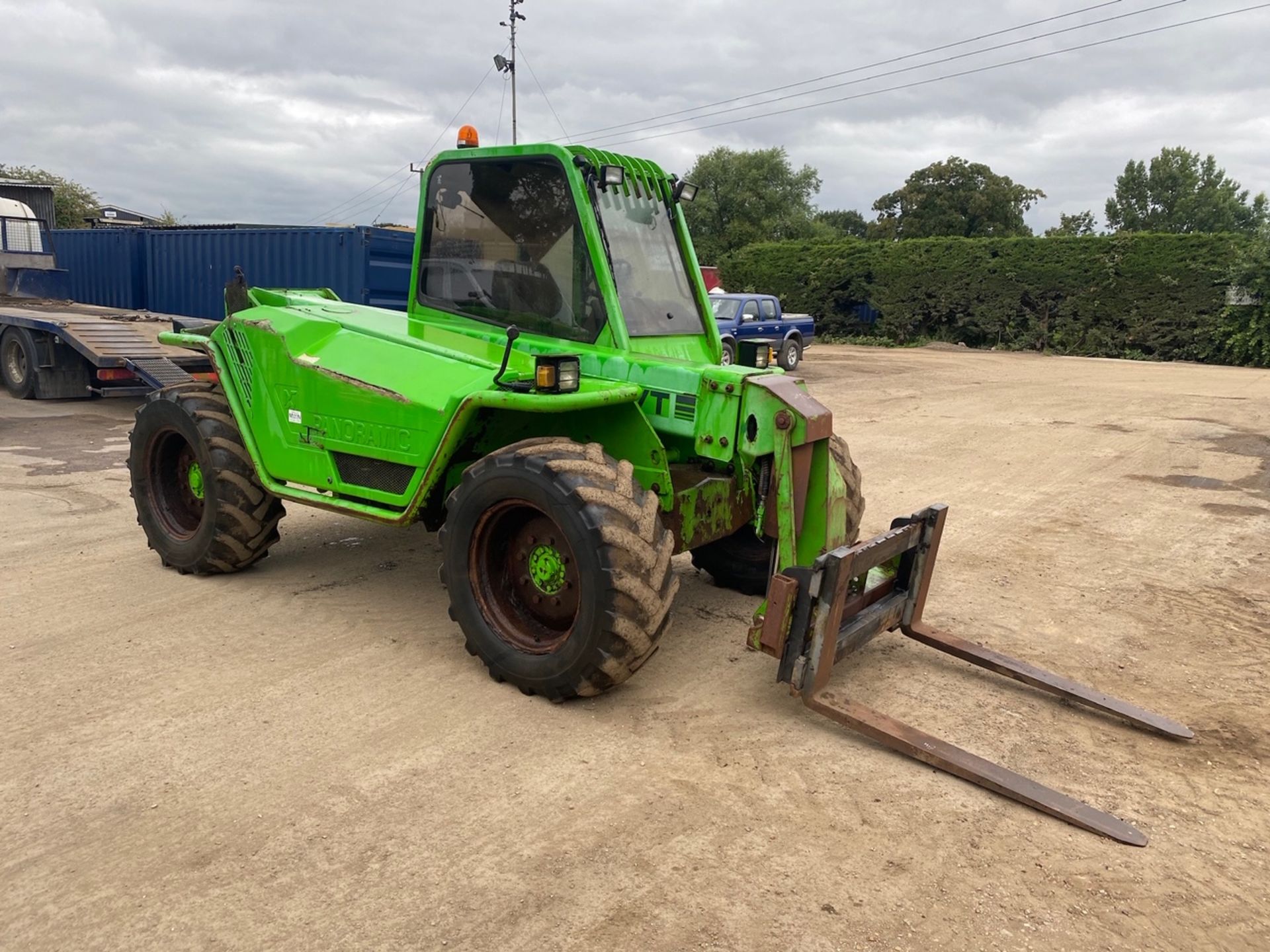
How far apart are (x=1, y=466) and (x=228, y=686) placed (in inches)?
254

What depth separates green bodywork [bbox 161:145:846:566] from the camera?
434 centimetres

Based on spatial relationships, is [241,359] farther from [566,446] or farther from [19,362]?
[19,362]

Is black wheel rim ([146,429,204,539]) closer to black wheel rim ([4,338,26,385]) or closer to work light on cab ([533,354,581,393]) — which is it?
work light on cab ([533,354,581,393])

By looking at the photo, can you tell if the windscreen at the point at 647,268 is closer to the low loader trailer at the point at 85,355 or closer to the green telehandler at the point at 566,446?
the green telehandler at the point at 566,446

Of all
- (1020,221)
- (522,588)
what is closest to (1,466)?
(522,588)

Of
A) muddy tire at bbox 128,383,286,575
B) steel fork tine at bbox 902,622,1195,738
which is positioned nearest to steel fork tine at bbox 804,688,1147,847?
steel fork tine at bbox 902,622,1195,738

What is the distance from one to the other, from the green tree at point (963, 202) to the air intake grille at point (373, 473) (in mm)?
49078

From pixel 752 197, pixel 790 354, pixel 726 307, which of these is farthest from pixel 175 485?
pixel 752 197

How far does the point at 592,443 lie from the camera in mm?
4223

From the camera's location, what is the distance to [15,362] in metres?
13.8

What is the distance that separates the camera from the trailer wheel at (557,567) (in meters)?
3.86

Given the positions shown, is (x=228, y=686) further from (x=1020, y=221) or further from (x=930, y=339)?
(x=1020, y=221)

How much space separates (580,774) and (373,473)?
2.03 meters

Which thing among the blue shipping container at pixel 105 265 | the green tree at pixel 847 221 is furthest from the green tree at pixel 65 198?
the green tree at pixel 847 221
